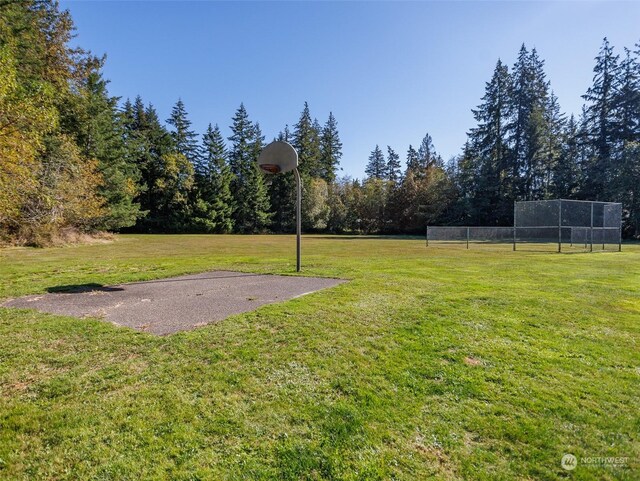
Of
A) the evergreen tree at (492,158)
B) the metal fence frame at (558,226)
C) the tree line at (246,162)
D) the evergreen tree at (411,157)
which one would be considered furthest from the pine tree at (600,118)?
the evergreen tree at (411,157)

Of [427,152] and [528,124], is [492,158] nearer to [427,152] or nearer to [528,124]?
[528,124]

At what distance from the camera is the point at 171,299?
538cm

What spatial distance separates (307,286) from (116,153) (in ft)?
90.8

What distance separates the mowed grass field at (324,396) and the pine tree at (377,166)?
61.5 meters

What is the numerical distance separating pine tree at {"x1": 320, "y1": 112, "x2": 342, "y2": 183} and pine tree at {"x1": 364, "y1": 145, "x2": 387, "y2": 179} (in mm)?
8062

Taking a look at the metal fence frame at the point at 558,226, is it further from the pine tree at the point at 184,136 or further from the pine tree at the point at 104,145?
the pine tree at the point at 184,136

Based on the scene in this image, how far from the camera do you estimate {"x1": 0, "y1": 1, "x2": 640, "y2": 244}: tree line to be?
57.1 ft

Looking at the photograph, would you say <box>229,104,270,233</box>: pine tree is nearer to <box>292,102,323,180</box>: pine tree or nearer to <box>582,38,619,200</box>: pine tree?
<box>292,102,323,180</box>: pine tree

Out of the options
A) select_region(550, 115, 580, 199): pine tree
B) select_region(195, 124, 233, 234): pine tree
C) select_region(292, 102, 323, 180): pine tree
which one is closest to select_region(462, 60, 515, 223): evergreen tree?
select_region(550, 115, 580, 199): pine tree

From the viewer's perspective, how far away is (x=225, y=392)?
255 cm

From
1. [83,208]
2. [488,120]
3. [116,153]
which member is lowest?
[83,208]

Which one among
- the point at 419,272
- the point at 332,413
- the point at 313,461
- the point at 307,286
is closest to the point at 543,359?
the point at 332,413

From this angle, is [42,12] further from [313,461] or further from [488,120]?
[488,120]

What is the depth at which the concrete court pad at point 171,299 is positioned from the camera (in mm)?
4363
